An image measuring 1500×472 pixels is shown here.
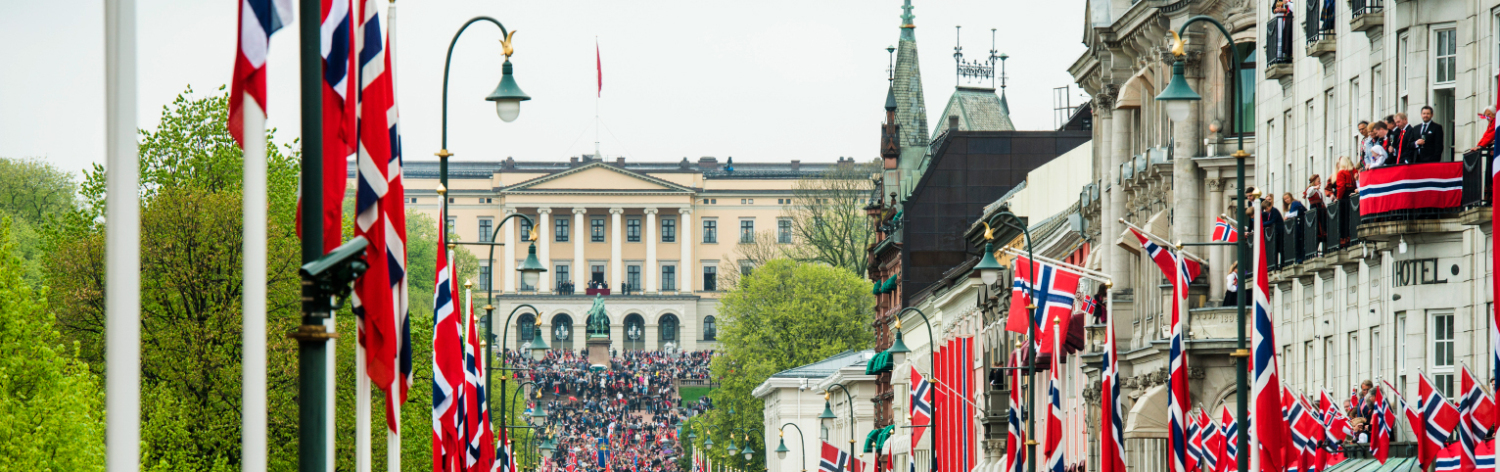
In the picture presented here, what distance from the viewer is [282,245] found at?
48.4m

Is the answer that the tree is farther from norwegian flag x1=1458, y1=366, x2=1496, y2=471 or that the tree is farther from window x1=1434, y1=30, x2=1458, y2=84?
norwegian flag x1=1458, y1=366, x2=1496, y2=471

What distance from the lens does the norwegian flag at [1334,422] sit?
33.7 m

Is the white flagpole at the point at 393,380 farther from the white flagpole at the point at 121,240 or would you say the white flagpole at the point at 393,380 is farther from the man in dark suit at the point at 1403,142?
the man in dark suit at the point at 1403,142

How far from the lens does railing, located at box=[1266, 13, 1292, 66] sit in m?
38.6

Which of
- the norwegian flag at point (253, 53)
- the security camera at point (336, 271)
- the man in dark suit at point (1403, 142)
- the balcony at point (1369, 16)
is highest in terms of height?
the balcony at point (1369, 16)

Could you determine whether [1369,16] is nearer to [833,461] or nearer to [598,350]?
[833,461]

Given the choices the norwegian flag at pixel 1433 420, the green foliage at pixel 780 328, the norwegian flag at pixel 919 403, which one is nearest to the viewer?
the norwegian flag at pixel 1433 420

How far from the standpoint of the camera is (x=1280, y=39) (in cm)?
3881

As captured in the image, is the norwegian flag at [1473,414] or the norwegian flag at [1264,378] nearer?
the norwegian flag at [1473,414]

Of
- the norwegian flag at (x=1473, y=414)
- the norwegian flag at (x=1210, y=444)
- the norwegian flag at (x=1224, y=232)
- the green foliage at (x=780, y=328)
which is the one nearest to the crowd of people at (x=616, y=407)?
the green foliage at (x=780, y=328)

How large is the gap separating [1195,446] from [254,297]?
1103 inches

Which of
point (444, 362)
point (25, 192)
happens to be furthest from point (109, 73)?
point (25, 192)

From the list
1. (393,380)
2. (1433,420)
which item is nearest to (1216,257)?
(1433,420)

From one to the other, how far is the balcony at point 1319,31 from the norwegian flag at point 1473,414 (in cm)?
953
